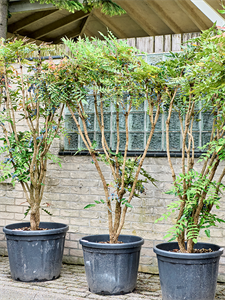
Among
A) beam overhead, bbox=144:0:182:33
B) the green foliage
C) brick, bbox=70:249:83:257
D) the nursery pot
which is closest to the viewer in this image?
the nursery pot

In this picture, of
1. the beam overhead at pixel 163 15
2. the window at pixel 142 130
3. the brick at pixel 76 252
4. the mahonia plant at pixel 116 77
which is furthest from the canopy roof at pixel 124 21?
the brick at pixel 76 252

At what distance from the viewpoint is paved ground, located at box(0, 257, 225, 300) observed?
3.57 m

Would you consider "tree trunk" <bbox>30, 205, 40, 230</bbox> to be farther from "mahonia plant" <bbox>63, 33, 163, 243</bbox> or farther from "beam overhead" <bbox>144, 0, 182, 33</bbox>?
"beam overhead" <bbox>144, 0, 182, 33</bbox>

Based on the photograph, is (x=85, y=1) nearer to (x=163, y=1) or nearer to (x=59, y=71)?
(x=59, y=71)

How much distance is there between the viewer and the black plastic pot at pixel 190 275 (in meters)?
3.17

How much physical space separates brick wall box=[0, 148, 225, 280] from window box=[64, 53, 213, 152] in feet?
0.78

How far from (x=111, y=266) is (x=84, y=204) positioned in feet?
4.32

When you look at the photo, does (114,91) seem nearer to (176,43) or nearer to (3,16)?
(176,43)

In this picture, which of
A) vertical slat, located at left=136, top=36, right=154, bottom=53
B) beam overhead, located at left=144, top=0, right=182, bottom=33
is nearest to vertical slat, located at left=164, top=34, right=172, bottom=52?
vertical slat, located at left=136, top=36, right=154, bottom=53

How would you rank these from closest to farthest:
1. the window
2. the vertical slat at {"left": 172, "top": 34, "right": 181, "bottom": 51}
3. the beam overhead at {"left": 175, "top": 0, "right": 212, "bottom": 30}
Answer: the window → the vertical slat at {"left": 172, "top": 34, "right": 181, "bottom": 51} → the beam overhead at {"left": 175, "top": 0, "right": 212, "bottom": 30}

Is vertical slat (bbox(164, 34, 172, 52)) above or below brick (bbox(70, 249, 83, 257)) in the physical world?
above

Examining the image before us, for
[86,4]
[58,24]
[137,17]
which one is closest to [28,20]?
[58,24]

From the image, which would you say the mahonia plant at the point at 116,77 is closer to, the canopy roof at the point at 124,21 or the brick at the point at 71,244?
the brick at the point at 71,244

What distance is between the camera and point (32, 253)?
3.98 meters
